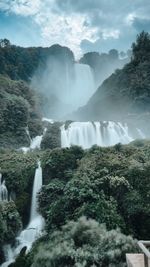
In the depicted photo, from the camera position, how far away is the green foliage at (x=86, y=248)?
1045cm

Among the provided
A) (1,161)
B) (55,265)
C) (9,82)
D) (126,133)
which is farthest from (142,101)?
(55,265)

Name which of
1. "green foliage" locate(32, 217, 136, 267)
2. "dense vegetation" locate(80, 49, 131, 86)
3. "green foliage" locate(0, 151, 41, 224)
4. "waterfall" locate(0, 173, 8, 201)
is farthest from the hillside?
"dense vegetation" locate(80, 49, 131, 86)

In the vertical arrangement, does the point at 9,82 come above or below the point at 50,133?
above

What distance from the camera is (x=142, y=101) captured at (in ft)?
126

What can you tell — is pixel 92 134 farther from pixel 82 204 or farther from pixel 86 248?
pixel 86 248

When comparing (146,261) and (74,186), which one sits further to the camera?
(74,186)

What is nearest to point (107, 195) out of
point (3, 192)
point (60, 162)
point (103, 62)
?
point (60, 162)

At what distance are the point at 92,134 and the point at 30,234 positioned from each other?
567 inches

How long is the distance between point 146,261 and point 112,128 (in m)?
24.8

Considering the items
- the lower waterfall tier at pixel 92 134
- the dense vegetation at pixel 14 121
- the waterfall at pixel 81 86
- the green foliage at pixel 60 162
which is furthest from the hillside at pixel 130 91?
the waterfall at pixel 81 86

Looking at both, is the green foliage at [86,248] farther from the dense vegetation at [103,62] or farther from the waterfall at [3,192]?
the dense vegetation at [103,62]

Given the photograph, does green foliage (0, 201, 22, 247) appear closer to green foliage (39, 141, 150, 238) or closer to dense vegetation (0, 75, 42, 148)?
green foliage (39, 141, 150, 238)

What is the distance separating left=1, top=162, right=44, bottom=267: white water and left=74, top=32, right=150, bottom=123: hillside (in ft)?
70.3

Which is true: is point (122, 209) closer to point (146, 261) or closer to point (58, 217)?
point (58, 217)
